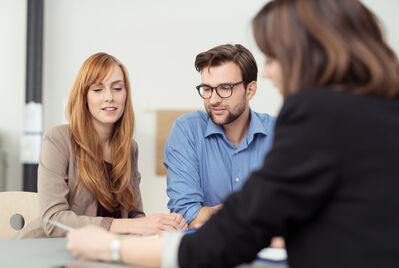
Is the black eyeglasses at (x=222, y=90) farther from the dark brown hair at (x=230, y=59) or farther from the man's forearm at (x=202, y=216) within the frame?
the man's forearm at (x=202, y=216)

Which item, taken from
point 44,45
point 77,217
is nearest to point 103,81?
point 77,217

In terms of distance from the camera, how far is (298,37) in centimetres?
81

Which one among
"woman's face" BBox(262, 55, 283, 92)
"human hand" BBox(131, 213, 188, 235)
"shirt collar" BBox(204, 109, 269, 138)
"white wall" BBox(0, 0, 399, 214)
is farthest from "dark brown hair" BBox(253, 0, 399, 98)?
"white wall" BBox(0, 0, 399, 214)

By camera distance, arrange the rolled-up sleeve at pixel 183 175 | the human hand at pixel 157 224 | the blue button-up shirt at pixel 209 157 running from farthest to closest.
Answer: the blue button-up shirt at pixel 209 157 → the rolled-up sleeve at pixel 183 175 → the human hand at pixel 157 224

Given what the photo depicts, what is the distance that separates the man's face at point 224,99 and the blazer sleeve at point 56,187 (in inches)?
28.9

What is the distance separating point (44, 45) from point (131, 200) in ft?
6.42

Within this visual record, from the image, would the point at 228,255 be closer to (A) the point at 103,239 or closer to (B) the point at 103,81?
(A) the point at 103,239

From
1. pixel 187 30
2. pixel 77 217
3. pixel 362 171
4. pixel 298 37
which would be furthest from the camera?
pixel 187 30

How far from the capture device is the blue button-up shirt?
78.0 inches

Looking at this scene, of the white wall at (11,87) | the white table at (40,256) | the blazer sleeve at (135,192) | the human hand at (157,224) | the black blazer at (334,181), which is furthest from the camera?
the white wall at (11,87)

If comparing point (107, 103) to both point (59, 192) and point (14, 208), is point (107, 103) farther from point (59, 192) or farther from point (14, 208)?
point (14, 208)

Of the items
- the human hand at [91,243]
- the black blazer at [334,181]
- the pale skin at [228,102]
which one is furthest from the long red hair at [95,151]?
the black blazer at [334,181]

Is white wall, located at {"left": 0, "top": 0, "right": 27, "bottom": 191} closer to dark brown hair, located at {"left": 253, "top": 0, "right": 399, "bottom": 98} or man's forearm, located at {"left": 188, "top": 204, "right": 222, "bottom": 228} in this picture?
man's forearm, located at {"left": 188, "top": 204, "right": 222, "bottom": 228}

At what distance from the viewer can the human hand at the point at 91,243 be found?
0.88m
